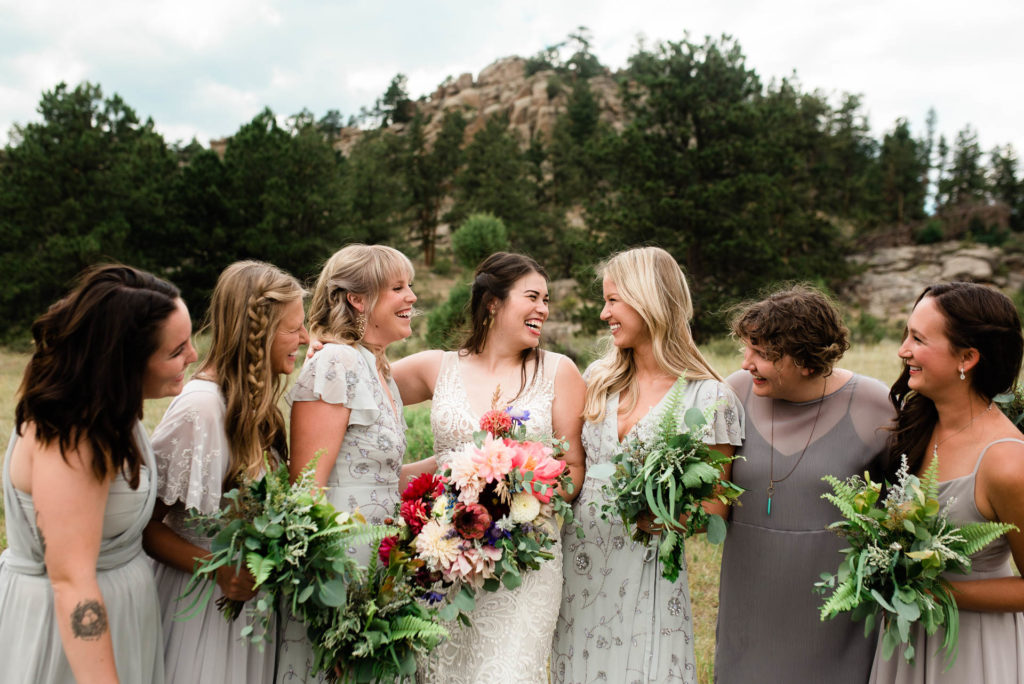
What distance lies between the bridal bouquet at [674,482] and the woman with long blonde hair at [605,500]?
0.85 ft

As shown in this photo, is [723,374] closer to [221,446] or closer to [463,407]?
[463,407]

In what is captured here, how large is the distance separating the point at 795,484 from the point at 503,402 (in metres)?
1.62

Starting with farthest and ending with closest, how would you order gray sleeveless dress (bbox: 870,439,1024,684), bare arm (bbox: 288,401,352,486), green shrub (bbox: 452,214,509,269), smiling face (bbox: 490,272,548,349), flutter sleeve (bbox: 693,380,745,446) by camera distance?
green shrub (bbox: 452,214,509,269) → smiling face (bbox: 490,272,548,349) → flutter sleeve (bbox: 693,380,745,446) → bare arm (bbox: 288,401,352,486) → gray sleeveless dress (bbox: 870,439,1024,684)

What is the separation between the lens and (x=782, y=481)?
11.7 ft

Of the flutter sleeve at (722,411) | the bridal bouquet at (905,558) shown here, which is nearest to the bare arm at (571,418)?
the flutter sleeve at (722,411)

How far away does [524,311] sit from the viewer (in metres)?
4.20

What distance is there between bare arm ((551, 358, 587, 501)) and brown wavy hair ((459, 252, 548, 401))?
19 cm

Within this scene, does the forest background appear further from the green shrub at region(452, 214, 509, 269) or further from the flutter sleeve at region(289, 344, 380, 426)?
the flutter sleeve at region(289, 344, 380, 426)

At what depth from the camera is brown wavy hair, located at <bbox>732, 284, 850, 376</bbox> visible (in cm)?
344

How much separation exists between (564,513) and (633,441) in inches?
18.8

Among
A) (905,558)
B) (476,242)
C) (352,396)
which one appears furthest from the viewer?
(476,242)

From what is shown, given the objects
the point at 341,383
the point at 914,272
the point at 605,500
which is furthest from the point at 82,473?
the point at 914,272

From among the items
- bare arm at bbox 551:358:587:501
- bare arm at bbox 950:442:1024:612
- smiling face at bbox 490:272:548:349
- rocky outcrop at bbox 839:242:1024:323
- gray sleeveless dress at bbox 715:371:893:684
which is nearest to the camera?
bare arm at bbox 950:442:1024:612

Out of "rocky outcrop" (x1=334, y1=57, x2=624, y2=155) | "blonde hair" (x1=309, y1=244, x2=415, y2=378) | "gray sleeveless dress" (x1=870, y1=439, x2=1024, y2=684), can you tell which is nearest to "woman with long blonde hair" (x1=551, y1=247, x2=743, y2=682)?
"gray sleeveless dress" (x1=870, y1=439, x2=1024, y2=684)
